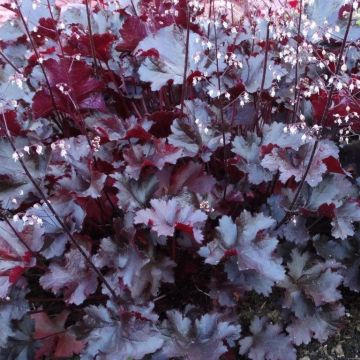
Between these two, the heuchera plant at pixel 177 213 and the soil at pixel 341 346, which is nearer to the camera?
the heuchera plant at pixel 177 213

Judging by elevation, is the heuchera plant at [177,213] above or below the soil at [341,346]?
above

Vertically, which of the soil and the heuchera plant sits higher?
the heuchera plant

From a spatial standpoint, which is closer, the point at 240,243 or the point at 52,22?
the point at 240,243

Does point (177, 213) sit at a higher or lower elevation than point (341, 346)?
higher

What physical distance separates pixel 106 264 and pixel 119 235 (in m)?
0.10

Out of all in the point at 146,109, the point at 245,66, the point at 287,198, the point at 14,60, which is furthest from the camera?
the point at 14,60

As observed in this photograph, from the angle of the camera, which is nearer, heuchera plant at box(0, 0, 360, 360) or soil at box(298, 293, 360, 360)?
heuchera plant at box(0, 0, 360, 360)

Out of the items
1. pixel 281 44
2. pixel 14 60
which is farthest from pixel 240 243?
pixel 14 60

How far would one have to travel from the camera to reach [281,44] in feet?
7.73

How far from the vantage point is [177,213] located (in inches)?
61.9

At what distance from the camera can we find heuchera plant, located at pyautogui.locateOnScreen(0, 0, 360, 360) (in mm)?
1594

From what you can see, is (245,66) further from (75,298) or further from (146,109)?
(75,298)

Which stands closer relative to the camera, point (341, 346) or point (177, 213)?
point (177, 213)

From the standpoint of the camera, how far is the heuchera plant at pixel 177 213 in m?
1.59
